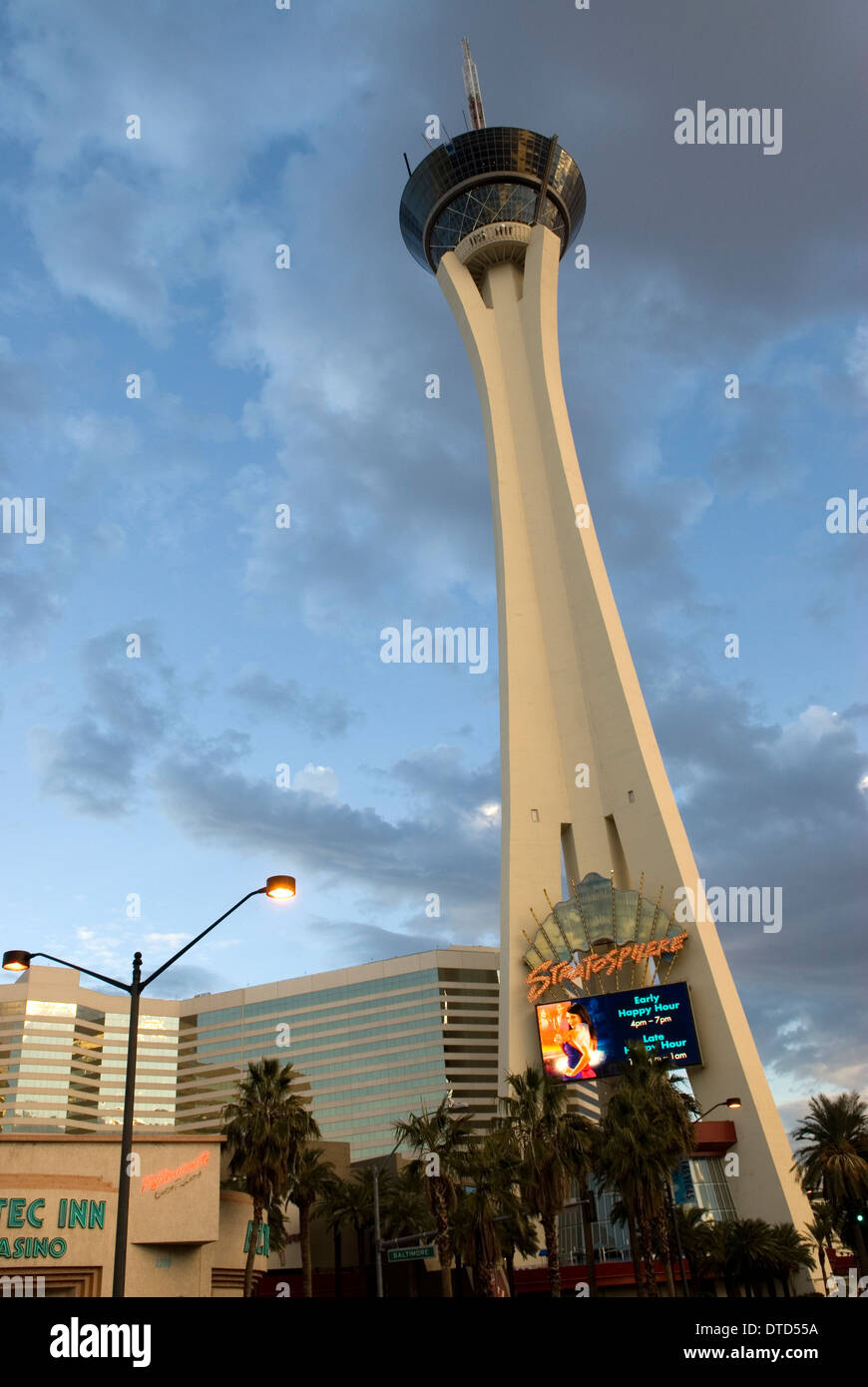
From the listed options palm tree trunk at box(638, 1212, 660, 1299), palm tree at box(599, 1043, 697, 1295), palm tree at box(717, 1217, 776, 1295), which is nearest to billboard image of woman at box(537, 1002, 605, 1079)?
palm tree at box(717, 1217, 776, 1295)

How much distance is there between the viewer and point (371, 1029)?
16950 centimetres

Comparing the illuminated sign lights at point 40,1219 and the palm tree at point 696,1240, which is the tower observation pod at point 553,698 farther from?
the illuminated sign lights at point 40,1219

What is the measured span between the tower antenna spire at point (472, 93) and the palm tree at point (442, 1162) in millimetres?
92813

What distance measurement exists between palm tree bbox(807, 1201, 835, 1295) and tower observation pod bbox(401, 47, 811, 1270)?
2.04 m

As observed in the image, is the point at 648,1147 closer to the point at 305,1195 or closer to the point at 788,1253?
the point at 788,1253

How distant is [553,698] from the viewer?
3086 inches

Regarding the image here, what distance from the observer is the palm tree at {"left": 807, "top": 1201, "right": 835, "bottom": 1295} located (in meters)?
53.7

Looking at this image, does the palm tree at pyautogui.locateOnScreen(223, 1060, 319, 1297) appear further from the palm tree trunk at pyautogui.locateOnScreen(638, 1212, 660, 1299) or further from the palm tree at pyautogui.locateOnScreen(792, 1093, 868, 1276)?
the palm tree at pyautogui.locateOnScreen(792, 1093, 868, 1276)

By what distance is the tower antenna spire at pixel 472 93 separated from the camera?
10144 centimetres
